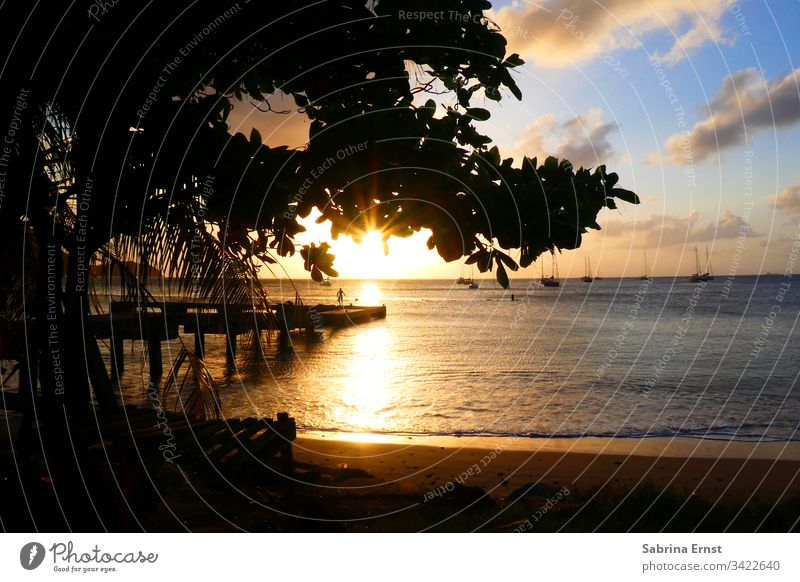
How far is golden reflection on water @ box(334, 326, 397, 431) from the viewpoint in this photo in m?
17.2

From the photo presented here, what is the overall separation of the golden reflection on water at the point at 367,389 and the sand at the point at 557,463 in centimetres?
249

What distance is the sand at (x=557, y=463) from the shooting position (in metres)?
9.34

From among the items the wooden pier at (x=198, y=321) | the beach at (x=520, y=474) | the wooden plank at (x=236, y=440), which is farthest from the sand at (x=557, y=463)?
the wooden pier at (x=198, y=321)

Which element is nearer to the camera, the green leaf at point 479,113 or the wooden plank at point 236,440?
the wooden plank at point 236,440

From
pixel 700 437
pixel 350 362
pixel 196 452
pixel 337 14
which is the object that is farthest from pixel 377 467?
pixel 350 362

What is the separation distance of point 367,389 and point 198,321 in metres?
15.0

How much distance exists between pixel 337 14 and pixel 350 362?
1086 inches

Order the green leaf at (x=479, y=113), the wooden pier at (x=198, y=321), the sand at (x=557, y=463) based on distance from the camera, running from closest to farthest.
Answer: the wooden pier at (x=198, y=321) < the green leaf at (x=479, y=113) < the sand at (x=557, y=463)

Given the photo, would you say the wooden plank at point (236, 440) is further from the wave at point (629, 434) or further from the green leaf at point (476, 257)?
the wave at point (629, 434)

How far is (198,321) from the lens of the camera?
28.8 feet

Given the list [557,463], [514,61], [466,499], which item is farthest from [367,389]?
[514,61]

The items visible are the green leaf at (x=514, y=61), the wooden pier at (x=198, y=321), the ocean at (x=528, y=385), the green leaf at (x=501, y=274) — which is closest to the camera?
the green leaf at (x=501, y=274)

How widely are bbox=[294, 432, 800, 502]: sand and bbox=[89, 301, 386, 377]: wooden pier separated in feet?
8.16
